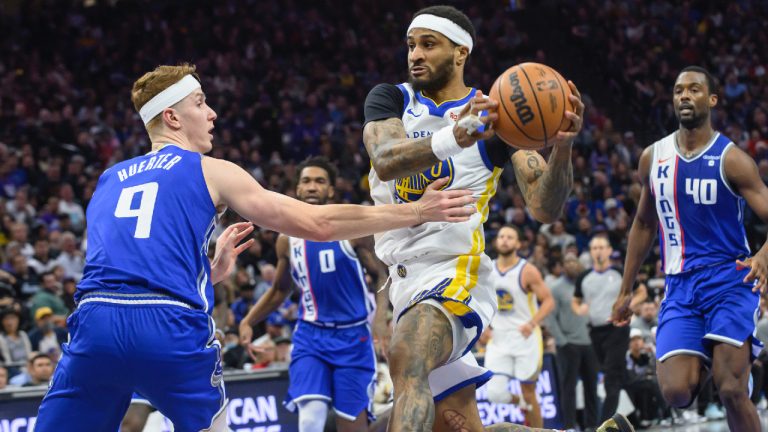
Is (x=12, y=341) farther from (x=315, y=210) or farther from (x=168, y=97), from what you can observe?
(x=315, y=210)

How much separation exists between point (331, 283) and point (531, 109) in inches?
163

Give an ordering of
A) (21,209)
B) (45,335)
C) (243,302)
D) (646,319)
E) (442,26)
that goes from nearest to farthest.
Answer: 1. (442,26)
2. (45,335)
3. (243,302)
4. (646,319)
5. (21,209)

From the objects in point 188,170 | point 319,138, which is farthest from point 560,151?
point 319,138

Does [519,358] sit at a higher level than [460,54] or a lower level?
lower

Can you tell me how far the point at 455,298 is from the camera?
5008 millimetres

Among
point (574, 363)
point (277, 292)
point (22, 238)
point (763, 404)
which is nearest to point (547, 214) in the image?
point (277, 292)

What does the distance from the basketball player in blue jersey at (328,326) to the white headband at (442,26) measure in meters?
3.15

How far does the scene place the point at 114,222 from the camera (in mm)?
4328

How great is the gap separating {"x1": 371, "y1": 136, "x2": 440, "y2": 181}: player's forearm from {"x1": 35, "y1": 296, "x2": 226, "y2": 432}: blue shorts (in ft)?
3.57

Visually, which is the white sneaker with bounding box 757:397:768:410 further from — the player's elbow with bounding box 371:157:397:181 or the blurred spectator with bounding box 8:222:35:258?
the player's elbow with bounding box 371:157:397:181

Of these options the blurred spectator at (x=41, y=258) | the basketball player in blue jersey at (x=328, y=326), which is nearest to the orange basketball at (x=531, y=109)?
the basketball player in blue jersey at (x=328, y=326)

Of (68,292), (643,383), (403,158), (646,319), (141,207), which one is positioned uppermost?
(403,158)

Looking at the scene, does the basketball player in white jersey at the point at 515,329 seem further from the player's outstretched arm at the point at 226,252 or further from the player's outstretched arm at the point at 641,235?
the player's outstretched arm at the point at 226,252

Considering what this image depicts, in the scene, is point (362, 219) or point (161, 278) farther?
point (362, 219)
